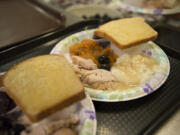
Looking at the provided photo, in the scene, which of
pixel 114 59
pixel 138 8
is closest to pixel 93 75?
pixel 114 59

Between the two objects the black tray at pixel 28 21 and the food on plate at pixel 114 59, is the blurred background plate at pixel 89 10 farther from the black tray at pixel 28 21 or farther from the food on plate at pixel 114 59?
the food on plate at pixel 114 59

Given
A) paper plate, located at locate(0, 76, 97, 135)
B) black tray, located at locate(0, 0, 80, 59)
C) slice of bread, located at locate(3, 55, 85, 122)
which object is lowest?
paper plate, located at locate(0, 76, 97, 135)

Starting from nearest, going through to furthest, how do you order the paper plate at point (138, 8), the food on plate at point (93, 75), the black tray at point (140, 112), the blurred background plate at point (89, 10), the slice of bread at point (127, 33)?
the black tray at point (140, 112), the food on plate at point (93, 75), the slice of bread at point (127, 33), the paper plate at point (138, 8), the blurred background plate at point (89, 10)

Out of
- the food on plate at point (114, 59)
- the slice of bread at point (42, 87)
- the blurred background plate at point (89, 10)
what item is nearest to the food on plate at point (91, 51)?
the food on plate at point (114, 59)

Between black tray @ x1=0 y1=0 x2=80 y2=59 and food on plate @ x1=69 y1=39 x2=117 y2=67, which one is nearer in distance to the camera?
food on plate @ x1=69 y1=39 x2=117 y2=67

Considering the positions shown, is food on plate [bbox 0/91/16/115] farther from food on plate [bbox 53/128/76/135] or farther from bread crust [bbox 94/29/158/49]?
bread crust [bbox 94/29/158/49]

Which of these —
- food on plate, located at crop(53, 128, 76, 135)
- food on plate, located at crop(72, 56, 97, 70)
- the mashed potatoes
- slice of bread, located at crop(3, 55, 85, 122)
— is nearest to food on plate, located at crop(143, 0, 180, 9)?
the mashed potatoes

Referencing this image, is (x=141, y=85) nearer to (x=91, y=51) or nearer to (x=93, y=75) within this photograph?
(x=93, y=75)
